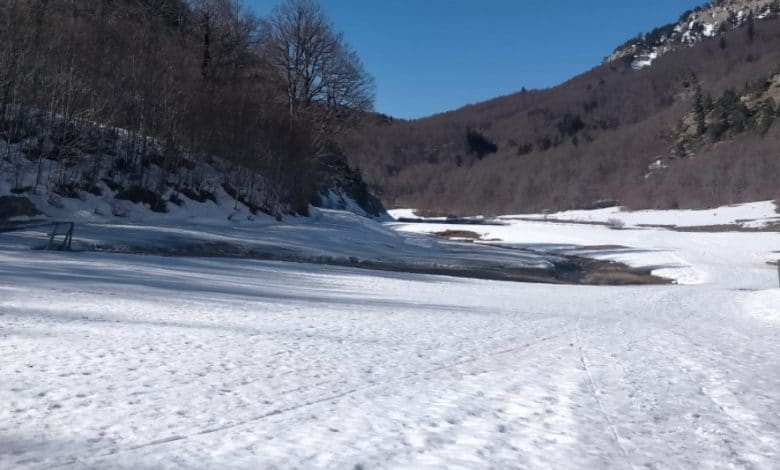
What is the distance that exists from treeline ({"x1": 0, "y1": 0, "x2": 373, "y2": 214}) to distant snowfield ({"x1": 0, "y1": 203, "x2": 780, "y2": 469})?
38.0ft

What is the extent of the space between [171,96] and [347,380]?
26.4 metres

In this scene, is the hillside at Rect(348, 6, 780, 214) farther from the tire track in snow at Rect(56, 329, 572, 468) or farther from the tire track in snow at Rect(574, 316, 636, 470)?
the tire track in snow at Rect(56, 329, 572, 468)

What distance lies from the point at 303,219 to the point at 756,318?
82.9 ft

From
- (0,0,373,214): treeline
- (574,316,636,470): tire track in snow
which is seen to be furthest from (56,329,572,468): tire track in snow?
(0,0,373,214): treeline

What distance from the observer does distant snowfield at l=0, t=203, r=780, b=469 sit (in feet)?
14.2

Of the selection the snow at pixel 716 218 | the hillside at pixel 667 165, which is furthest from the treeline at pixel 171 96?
the hillside at pixel 667 165

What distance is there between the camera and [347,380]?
20.4 ft

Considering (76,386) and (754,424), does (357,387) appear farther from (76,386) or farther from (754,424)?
(754,424)

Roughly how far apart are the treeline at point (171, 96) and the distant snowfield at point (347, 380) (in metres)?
11.6

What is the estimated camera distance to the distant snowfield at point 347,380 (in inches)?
170

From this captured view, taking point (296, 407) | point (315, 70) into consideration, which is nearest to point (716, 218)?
point (315, 70)

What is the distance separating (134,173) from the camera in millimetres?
26781

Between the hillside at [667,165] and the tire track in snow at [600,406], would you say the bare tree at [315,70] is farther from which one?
the hillside at [667,165]

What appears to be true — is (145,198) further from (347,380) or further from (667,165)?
(667,165)
